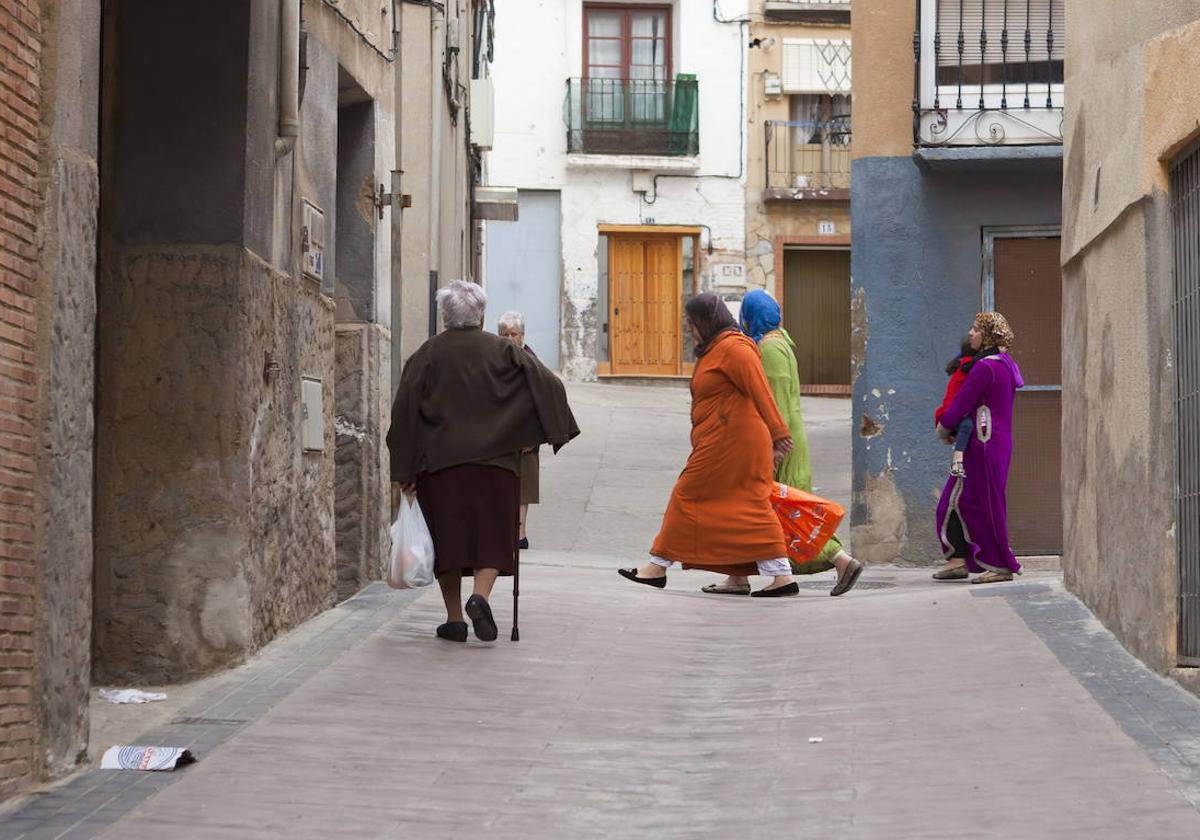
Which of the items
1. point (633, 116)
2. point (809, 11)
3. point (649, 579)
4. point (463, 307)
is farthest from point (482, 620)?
point (809, 11)

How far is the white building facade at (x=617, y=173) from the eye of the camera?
33.7 m

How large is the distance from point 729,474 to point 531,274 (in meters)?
22.2

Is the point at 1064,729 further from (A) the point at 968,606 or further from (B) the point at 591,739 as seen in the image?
(A) the point at 968,606

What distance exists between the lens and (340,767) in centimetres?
653

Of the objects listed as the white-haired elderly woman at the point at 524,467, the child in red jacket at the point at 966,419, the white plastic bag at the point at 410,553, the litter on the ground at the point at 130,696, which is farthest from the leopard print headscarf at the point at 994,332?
the litter on the ground at the point at 130,696

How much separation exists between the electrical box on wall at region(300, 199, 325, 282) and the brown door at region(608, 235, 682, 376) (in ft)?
77.0

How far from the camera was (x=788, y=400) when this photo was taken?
12.9 meters

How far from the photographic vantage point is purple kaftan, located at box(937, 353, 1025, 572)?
38.7 ft

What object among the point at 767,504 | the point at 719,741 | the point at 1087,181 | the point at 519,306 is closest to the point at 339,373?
the point at 767,504

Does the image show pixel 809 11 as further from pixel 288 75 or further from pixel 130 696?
pixel 130 696

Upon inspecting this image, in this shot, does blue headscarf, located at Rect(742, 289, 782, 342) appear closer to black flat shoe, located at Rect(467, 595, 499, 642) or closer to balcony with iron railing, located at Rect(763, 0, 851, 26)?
black flat shoe, located at Rect(467, 595, 499, 642)

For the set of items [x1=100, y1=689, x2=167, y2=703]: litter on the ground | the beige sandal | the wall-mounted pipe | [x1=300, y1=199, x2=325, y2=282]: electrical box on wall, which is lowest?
[x1=100, y1=689, x2=167, y2=703]: litter on the ground

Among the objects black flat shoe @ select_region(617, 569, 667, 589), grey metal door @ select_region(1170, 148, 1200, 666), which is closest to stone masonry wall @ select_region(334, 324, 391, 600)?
black flat shoe @ select_region(617, 569, 667, 589)

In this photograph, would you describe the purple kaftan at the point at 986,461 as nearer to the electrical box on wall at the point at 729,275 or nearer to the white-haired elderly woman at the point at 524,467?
the white-haired elderly woman at the point at 524,467
